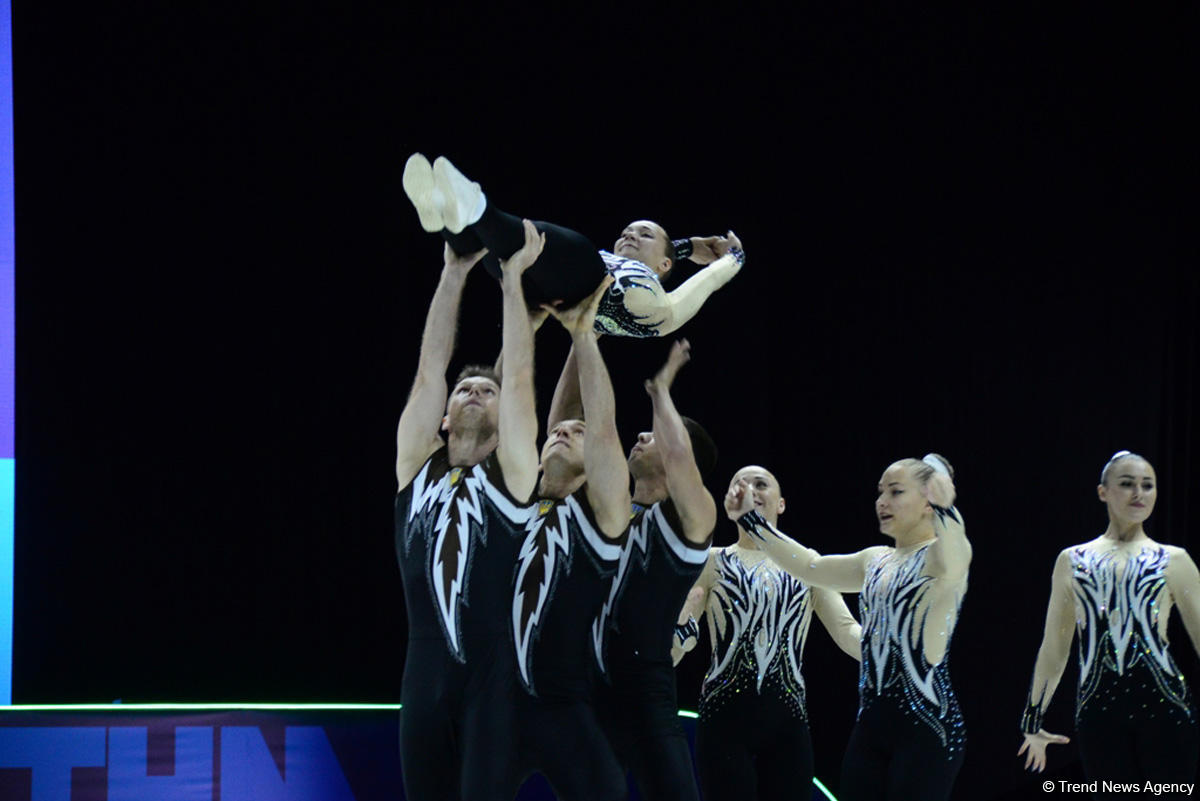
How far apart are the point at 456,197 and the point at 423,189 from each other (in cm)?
9

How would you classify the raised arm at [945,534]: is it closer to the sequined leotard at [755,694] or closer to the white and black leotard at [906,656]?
the white and black leotard at [906,656]

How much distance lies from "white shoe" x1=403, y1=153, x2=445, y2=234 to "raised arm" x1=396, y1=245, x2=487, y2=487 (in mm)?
302

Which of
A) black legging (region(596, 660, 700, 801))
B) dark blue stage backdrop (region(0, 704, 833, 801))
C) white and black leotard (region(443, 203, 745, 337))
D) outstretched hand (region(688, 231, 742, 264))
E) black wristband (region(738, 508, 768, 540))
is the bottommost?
dark blue stage backdrop (region(0, 704, 833, 801))

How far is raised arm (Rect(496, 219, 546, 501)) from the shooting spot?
13.1 feet

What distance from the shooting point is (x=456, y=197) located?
3814mm

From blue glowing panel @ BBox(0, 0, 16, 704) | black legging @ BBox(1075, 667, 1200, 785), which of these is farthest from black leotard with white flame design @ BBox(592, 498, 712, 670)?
blue glowing panel @ BBox(0, 0, 16, 704)

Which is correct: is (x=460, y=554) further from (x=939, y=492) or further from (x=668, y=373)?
(x=939, y=492)

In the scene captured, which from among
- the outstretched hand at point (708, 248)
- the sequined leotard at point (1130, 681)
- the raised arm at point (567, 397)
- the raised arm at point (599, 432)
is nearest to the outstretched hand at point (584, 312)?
the raised arm at point (599, 432)

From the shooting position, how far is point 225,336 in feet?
20.8

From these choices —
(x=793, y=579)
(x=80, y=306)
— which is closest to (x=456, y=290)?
(x=793, y=579)

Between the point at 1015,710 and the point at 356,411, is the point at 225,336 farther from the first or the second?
the point at 1015,710

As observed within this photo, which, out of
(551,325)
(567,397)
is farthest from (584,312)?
(551,325)

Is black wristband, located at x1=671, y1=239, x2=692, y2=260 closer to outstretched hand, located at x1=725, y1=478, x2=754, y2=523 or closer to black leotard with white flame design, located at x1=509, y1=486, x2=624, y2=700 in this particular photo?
outstretched hand, located at x1=725, y1=478, x2=754, y2=523

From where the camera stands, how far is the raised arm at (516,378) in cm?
401
